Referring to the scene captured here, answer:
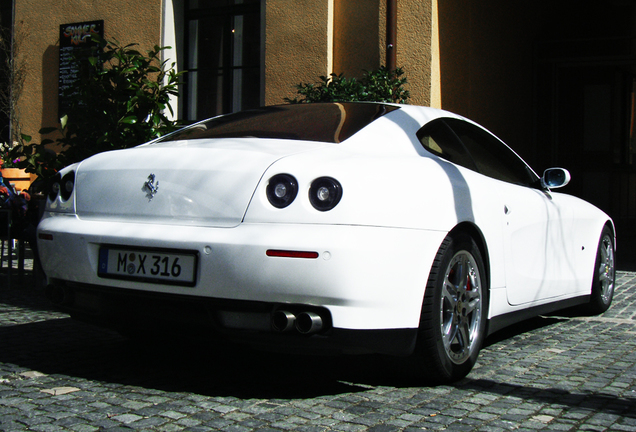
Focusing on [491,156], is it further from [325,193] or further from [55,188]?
[55,188]

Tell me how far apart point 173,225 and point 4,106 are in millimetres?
10275

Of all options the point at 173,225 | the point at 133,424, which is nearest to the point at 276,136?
the point at 173,225

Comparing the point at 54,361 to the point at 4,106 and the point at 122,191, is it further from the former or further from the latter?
the point at 4,106

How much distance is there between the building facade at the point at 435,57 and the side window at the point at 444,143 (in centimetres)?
490

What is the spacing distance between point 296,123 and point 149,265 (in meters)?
1.05

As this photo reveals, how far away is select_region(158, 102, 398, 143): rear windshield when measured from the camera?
11.5 ft

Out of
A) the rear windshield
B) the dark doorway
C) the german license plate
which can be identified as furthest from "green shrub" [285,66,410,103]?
the dark doorway

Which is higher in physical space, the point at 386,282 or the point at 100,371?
the point at 386,282

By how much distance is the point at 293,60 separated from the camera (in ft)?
31.7

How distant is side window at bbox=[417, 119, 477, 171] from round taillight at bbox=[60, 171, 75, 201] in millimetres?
1647

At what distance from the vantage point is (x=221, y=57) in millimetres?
11016

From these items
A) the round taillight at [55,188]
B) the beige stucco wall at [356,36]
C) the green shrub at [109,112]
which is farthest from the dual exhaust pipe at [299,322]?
the beige stucco wall at [356,36]

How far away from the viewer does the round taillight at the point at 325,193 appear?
2.89m

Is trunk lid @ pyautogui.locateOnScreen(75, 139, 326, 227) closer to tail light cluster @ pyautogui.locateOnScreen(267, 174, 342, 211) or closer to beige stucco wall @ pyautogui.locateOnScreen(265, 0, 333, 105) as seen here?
tail light cluster @ pyautogui.locateOnScreen(267, 174, 342, 211)
